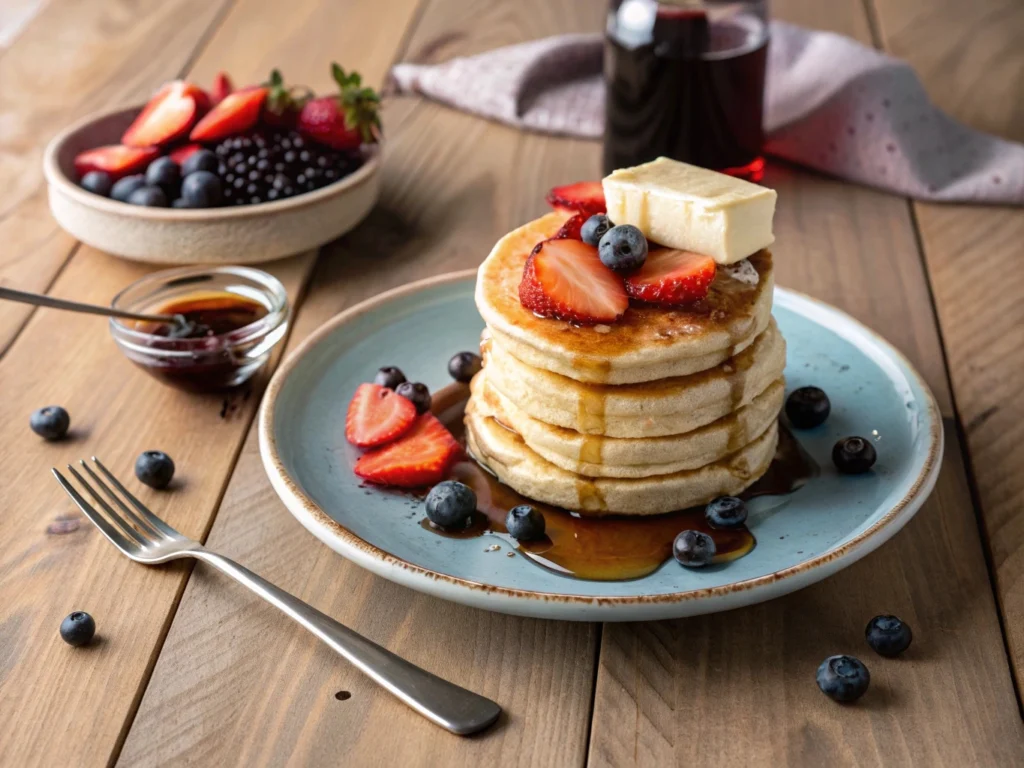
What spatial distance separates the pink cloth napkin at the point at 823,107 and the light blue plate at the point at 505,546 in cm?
95

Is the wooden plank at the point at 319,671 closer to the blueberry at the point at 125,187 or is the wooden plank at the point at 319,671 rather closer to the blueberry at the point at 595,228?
the blueberry at the point at 595,228

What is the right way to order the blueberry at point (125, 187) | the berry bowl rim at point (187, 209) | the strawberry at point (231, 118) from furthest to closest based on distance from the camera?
1. the strawberry at point (231, 118)
2. the blueberry at point (125, 187)
3. the berry bowl rim at point (187, 209)

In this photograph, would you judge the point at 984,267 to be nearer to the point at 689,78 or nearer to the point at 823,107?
the point at 823,107

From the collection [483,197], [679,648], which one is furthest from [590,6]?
[679,648]

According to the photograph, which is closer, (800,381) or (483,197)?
(800,381)

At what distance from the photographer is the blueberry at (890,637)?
156cm

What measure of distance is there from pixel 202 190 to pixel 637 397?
4.20 ft

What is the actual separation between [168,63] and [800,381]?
7.68 feet

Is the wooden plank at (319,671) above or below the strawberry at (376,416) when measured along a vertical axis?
below

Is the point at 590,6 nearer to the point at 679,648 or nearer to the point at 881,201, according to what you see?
the point at 881,201

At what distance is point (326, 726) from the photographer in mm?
1473

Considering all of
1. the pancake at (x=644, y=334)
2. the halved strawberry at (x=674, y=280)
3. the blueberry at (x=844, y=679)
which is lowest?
the blueberry at (x=844, y=679)

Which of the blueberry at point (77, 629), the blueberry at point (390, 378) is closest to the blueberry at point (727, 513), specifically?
the blueberry at point (390, 378)

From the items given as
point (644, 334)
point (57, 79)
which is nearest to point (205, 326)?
point (644, 334)
